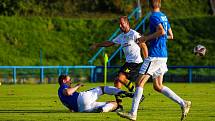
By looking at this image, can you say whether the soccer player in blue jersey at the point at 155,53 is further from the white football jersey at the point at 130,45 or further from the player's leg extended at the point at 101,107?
the white football jersey at the point at 130,45

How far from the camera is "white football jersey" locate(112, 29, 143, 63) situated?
2061 cm

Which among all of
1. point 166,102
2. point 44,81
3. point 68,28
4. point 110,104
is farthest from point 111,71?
Result: point 110,104

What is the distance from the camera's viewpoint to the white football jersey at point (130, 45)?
20.6 m

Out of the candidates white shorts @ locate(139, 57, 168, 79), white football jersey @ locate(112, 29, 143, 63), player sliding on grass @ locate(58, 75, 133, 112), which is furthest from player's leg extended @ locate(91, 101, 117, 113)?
white shorts @ locate(139, 57, 168, 79)

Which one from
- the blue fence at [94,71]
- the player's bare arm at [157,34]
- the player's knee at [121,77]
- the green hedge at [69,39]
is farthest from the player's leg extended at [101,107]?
the green hedge at [69,39]

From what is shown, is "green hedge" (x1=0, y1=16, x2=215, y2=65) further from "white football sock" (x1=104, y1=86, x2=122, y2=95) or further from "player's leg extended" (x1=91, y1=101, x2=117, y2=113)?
"player's leg extended" (x1=91, y1=101, x2=117, y2=113)

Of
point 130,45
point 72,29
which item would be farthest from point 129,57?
point 72,29

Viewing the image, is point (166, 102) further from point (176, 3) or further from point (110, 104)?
point (176, 3)

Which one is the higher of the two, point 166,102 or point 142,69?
point 142,69

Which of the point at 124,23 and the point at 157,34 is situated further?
the point at 124,23

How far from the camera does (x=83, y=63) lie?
50250mm

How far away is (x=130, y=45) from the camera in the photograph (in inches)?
822

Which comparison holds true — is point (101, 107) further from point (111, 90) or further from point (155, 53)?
point (155, 53)

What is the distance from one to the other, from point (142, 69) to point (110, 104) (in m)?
2.69
